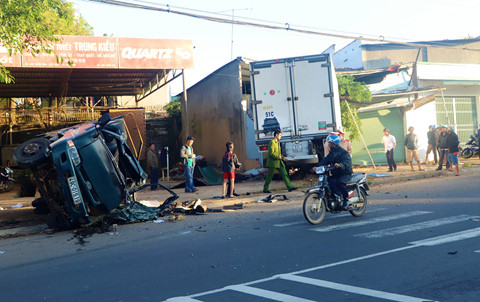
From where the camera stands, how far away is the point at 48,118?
2359 cm

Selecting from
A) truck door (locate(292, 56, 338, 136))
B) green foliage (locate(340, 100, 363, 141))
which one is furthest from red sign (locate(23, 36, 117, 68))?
green foliage (locate(340, 100, 363, 141))

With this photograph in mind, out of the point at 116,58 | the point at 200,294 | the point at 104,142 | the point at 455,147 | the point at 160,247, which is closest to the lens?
the point at 200,294

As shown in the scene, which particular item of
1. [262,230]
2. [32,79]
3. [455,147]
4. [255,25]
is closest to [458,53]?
[455,147]

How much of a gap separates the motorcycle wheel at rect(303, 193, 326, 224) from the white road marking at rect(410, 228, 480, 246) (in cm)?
232

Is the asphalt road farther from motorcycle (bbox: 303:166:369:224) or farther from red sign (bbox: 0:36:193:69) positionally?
red sign (bbox: 0:36:193:69)

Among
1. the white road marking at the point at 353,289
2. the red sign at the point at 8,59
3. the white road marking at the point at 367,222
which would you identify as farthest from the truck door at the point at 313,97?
the white road marking at the point at 353,289

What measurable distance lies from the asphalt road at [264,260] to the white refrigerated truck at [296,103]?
18.3ft

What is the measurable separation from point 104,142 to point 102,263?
372 centimetres

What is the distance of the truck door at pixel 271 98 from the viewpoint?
16.1 metres

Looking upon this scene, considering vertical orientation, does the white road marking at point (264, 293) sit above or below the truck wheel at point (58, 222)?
below

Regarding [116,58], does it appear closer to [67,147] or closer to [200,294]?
[67,147]

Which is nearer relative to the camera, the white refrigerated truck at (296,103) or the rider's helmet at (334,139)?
the rider's helmet at (334,139)

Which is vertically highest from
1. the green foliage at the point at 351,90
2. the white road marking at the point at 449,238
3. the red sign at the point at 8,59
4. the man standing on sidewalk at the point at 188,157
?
the red sign at the point at 8,59

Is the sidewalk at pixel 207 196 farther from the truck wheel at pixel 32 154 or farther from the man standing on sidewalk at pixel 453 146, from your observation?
the truck wheel at pixel 32 154
